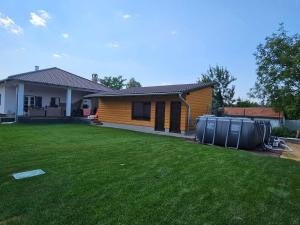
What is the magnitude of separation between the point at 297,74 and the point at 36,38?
1689cm

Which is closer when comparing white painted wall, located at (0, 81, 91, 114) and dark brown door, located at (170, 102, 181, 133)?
dark brown door, located at (170, 102, 181, 133)

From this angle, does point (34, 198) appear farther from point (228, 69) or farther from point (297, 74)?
point (228, 69)

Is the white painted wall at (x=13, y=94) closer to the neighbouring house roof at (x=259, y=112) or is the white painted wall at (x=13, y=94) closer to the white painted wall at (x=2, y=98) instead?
the white painted wall at (x=2, y=98)

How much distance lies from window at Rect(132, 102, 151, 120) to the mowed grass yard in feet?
26.4

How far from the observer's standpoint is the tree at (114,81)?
1859 inches

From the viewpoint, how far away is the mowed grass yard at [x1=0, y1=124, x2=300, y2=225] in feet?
9.83

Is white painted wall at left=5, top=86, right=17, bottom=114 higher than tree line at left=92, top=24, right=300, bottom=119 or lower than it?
lower

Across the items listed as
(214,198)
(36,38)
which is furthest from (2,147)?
(36,38)

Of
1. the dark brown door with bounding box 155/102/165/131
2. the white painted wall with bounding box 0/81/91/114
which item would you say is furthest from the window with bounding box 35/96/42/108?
the dark brown door with bounding box 155/102/165/131

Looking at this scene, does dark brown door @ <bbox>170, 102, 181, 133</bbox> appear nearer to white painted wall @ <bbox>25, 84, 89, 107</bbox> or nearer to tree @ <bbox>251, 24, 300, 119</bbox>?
tree @ <bbox>251, 24, 300, 119</bbox>

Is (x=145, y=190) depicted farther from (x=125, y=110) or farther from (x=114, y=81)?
(x=114, y=81)

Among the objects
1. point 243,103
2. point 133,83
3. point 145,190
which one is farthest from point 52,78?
point 133,83

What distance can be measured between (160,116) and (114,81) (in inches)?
1406

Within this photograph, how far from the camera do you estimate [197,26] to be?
542 inches
